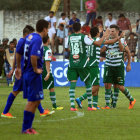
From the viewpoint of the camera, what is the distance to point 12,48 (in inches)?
929

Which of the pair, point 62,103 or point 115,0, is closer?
point 62,103

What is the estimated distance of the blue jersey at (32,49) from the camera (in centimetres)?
835

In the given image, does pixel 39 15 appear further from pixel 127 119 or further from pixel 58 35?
pixel 127 119

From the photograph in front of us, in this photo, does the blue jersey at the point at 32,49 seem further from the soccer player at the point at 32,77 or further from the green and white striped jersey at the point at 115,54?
the green and white striped jersey at the point at 115,54

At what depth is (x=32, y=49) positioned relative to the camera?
834cm

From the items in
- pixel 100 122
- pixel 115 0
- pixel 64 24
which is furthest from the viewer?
pixel 115 0

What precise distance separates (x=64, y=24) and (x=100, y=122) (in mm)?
15532

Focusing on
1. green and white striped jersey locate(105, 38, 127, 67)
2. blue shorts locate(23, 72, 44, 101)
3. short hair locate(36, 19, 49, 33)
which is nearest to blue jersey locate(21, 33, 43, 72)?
blue shorts locate(23, 72, 44, 101)

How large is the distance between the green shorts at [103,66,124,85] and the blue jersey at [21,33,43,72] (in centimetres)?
492

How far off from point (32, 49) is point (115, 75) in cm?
530

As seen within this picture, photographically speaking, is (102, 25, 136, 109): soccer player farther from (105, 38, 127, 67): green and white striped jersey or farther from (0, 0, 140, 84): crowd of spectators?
(0, 0, 140, 84): crowd of spectators

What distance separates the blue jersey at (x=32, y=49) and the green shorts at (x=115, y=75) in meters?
4.92

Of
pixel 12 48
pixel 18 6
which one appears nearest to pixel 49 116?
pixel 12 48

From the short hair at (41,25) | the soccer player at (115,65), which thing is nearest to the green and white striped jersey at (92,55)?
the soccer player at (115,65)
